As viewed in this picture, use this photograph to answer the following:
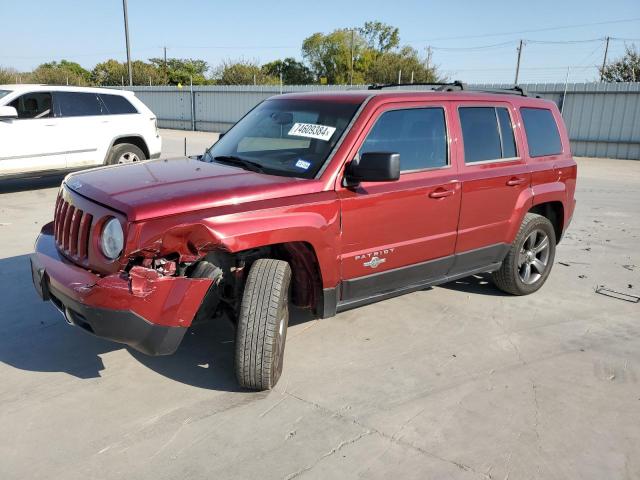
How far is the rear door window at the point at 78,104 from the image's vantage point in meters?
9.59

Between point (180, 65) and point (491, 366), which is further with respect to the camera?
point (180, 65)

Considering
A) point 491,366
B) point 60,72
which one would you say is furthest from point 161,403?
point 60,72

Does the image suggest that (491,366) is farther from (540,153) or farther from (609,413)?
(540,153)

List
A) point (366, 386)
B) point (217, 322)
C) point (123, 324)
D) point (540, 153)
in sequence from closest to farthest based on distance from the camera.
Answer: point (123, 324), point (366, 386), point (217, 322), point (540, 153)

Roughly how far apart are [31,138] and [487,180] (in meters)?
7.87

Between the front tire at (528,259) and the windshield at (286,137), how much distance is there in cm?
222

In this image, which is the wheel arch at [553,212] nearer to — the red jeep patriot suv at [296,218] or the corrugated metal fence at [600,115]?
the red jeep patriot suv at [296,218]

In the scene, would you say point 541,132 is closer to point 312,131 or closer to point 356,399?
point 312,131

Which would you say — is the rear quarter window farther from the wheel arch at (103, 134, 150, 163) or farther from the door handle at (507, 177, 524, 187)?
the wheel arch at (103, 134, 150, 163)

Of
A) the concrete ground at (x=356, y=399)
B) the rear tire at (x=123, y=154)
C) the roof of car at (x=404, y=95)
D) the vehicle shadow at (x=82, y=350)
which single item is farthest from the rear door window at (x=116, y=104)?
the roof of car at (x=404, y=95)

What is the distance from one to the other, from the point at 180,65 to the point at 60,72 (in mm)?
29458

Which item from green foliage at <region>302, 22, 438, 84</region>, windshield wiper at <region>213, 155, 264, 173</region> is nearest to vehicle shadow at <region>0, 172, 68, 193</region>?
windshield wiper at <region>213, 155, 264, 173</region>

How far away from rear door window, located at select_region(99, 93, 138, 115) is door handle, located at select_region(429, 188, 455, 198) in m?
7.99

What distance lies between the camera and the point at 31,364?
3.74m
